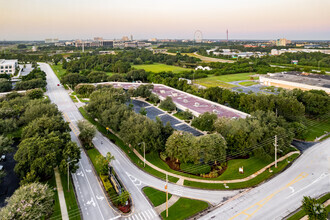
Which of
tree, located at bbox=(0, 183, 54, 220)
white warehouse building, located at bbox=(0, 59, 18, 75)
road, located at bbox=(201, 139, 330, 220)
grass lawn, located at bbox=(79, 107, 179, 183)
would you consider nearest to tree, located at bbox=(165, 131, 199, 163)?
grass lawn, located at bbox=(79, 107, 179, 183)

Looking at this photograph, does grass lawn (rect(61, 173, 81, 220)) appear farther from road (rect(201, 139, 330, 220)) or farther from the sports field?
the sports field

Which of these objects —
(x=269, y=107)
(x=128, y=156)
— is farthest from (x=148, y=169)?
(x=269, y=107)

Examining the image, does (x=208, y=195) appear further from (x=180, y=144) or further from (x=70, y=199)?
(x=70, y=199)

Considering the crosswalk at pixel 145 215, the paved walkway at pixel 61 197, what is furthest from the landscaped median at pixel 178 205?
the paved walkway at pixel 61 197

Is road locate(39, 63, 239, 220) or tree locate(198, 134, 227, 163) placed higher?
tree locate(198, 134, 227, 163)

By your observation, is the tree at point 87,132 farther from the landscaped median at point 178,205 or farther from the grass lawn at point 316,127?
the grass lawn at point 316,127

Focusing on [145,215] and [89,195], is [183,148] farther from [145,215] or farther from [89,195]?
[89,195]
